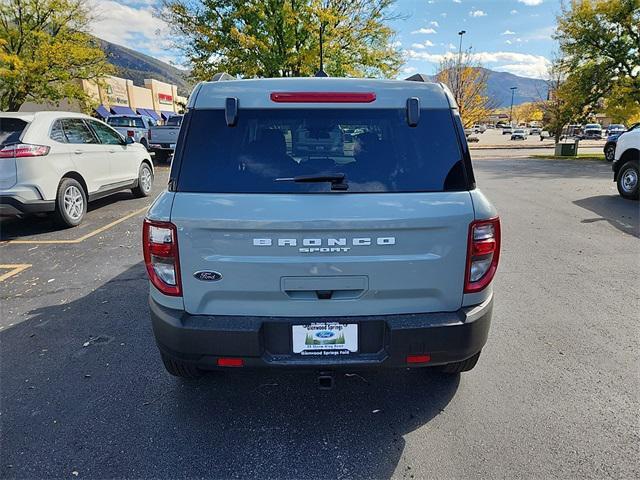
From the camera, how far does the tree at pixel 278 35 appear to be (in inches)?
626

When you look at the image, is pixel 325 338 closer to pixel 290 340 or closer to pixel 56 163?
pixel 290 340

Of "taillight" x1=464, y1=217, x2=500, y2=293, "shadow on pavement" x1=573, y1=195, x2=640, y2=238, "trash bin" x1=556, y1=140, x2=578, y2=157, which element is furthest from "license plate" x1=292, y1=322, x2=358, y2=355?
"trash bin" x1=556, y1=140, x2=578, y2=157

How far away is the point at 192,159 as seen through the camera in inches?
86.4

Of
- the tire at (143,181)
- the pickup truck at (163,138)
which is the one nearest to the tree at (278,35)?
the pickup truck at (163,138)

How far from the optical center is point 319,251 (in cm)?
206

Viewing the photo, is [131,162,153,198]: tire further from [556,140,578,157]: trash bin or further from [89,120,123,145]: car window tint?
[556,140,578,157]: trash bin

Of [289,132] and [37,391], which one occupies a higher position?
[289,132]

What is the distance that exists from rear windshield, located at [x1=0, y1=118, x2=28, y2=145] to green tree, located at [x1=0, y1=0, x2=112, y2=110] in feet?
37.6

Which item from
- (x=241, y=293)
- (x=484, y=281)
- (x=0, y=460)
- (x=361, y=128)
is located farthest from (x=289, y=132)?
(x=0, y=460)

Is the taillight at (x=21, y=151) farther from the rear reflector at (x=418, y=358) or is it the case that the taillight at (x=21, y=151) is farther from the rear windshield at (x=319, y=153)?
the rear reflector at (x=418, y=358)

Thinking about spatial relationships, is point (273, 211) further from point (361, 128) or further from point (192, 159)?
point (361, 128)

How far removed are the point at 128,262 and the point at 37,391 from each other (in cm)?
273

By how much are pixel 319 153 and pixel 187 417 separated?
1807mm

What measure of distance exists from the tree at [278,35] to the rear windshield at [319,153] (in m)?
15.0
